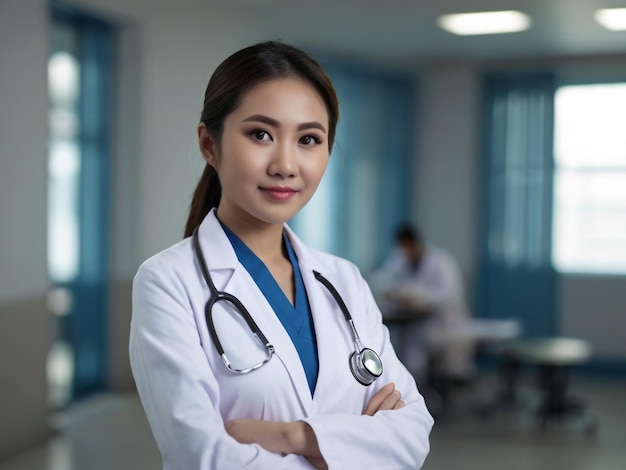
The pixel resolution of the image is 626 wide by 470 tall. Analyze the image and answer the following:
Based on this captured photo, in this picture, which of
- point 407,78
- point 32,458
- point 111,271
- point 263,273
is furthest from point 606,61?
point 263,273

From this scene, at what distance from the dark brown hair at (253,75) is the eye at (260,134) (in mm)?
54

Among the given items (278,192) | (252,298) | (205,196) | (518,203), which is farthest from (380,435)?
(518,203)

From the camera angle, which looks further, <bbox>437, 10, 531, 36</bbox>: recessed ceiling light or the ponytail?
<bbox>437, 10, 531, 36</bbox>: recessed ceiling light

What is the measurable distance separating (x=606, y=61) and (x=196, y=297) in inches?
257

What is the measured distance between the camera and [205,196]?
5.17 ft

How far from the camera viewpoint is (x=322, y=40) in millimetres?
6590

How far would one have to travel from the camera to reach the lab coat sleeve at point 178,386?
126 centimetres

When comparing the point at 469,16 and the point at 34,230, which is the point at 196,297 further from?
the point at 469,16

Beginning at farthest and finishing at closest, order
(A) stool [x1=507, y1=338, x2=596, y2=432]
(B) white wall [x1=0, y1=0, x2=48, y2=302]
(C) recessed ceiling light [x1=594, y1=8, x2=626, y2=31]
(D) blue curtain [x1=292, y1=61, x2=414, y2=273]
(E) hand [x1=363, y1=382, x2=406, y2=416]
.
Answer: (D) blue curtain [x1=292, y1=61, x2=414, y2=273] < (C) recessed ceiling light [x1=594, y1=8, x2=626, y2=31] < (A) stool [x1=507, y1=338, x2=596, y2=432] < (B) white wall [x1=0, y1=0, x2=48, y2=302] < (E) hand [x1=363, y1=382, x2=406, y2=416]

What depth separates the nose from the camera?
1326 mm

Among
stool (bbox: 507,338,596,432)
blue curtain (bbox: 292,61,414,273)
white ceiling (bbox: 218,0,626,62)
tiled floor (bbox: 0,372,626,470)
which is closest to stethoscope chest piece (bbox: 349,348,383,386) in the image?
tiled floor (bbox: 0,372,626,470)

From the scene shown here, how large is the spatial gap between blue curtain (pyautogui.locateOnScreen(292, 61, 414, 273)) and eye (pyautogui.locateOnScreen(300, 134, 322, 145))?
502 centimetres

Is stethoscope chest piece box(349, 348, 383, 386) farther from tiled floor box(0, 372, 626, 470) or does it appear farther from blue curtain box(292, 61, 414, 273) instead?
blue curtain box(292, 61, 414, 273)

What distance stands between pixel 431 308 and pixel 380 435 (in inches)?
168
